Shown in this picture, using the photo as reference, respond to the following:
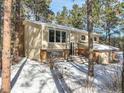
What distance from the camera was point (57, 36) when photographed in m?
25.9

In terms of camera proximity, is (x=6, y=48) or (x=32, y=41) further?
(x=32, y=41)

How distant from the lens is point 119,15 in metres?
38.5

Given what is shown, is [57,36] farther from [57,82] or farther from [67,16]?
[67,16]

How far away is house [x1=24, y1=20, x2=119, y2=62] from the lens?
24.4 m

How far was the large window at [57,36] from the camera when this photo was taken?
2522 cm

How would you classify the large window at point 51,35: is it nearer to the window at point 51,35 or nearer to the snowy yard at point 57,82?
the window at point 51,35

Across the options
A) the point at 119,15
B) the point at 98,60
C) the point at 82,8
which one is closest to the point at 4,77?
the point at 98,60

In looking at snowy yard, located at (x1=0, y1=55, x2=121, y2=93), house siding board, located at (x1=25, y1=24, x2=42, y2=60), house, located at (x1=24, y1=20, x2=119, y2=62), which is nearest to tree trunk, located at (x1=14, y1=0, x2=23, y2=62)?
house, located at (x1=24, y1=20, x2=119, y2=62)

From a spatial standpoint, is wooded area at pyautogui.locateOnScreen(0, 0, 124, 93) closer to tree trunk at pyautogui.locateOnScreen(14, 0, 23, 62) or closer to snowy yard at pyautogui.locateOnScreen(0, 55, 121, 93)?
tree trunk at pyautogui.locateOnScreen(14, 0, 23, 62)

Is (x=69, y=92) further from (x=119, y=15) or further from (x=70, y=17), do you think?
(x=70, y=17)

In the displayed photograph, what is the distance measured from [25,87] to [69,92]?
2.53 metres

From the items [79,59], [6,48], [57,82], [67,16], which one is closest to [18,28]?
[79,59]

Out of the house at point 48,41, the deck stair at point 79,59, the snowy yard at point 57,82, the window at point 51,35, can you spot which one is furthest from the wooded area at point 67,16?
the snowy yard at point 57,82

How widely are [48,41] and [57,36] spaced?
156 cm
